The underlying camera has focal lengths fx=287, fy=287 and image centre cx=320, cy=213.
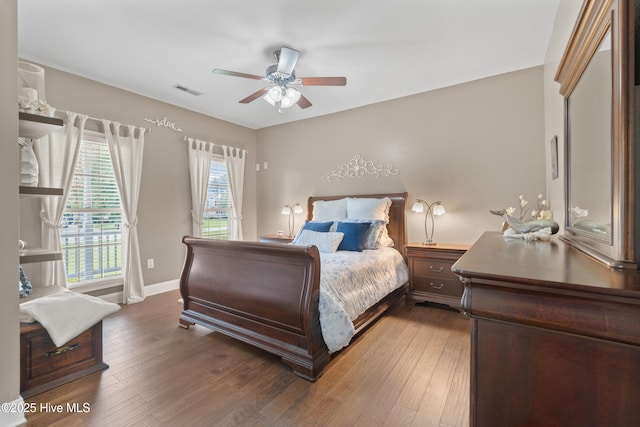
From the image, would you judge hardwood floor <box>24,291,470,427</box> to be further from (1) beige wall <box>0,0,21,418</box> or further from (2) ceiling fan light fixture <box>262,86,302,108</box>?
(2) ceiling fan light fixture <box>262,86,302,108</box>

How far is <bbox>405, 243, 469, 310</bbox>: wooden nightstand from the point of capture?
3.27m

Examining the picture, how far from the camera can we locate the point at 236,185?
5.04 meters

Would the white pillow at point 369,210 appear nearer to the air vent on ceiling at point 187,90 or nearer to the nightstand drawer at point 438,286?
the nightstand drawer at point 438,286

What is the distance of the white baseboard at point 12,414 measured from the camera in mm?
1515

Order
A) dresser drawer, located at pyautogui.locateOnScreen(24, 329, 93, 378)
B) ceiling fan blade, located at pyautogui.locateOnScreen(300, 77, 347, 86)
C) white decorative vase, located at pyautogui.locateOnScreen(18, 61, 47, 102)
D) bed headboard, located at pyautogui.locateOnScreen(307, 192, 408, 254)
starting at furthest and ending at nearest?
bed headboard, located at pyautogui.locateOnScreen(307, 192, 408, 254) → ceiling fan blade, located at pyautogui.locateOnScreen(300, 77, 347, 86) → white decorative vase, located at pyautogui.locateOnScreen(18, 61, 47, 102) → dresser drawer, located at pyautogui.locateOnScreen(24, 329, 93, 378)

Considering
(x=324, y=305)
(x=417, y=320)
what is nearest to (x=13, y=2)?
(x=324, y=305)

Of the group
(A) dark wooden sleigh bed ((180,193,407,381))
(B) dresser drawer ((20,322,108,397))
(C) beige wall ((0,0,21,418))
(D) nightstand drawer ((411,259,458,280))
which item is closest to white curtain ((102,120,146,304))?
(A) dark wooden sleigh bed ((180,193,407,381))

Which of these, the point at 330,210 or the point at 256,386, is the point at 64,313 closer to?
the point at 256,386

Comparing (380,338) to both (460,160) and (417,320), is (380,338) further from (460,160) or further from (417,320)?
(460,160)

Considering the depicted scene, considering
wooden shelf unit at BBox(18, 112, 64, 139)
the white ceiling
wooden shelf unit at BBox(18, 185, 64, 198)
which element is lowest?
wooden shelf unit at BBox(18, 185, 64, 198)

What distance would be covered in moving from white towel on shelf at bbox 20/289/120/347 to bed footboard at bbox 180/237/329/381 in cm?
77

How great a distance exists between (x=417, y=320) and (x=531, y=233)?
1715 mm

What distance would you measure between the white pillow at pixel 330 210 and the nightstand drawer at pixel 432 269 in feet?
3.87

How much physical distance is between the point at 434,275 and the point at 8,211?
11.9ft
